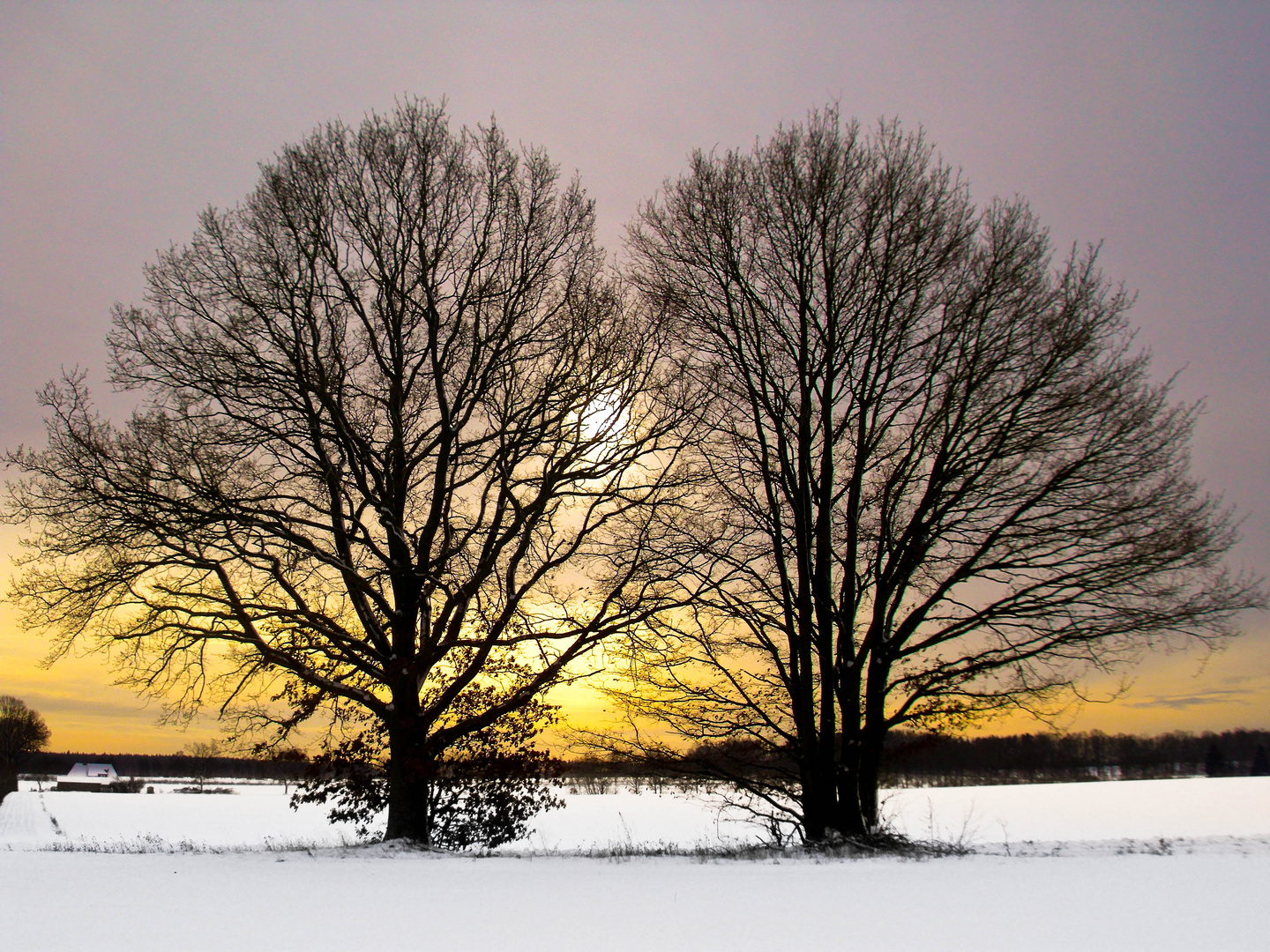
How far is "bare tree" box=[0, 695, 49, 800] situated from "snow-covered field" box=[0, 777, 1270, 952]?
99222 millimetres

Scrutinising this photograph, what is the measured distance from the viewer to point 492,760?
1562 centimetres

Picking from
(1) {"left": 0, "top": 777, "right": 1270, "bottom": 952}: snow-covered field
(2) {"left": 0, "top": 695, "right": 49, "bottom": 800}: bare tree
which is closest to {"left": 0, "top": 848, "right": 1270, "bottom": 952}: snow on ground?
(1) {"left": 0, "top": 777, "right": 1270, "bottom": 952}: snow-covered field

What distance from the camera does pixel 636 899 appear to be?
8.43 meters

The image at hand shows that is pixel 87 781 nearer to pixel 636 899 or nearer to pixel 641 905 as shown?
pixel 636 899

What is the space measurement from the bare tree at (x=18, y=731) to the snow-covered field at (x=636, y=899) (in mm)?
99222

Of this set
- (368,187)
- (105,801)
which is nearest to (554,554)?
(368,187)

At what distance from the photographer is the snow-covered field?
659cm

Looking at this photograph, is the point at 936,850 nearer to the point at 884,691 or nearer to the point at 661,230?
the point at 884,691

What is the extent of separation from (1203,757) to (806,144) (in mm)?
95577

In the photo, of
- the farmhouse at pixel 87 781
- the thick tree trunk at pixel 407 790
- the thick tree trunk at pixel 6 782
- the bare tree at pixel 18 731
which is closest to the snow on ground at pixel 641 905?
the thick tree trunk at pixel 407 790

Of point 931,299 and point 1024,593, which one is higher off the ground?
point 931,299

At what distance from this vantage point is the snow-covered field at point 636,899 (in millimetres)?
6586

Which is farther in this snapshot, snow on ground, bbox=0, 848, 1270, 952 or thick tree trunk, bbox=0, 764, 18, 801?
thick tree trunk, bbox=0, 764, 18, 801

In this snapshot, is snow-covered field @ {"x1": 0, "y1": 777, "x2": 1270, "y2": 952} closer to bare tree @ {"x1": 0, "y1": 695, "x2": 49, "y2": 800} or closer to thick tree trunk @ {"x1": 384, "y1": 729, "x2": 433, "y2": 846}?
thick tree trunk @ {"x1": 384, "y1": 729, "x2": 433, "y2": 846}
